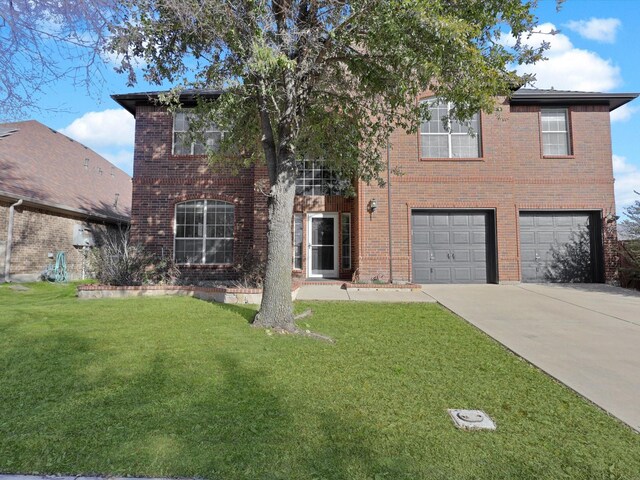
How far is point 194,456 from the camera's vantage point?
2.67 meters

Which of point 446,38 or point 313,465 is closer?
point 313,465

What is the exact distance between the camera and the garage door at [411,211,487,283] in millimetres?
11914

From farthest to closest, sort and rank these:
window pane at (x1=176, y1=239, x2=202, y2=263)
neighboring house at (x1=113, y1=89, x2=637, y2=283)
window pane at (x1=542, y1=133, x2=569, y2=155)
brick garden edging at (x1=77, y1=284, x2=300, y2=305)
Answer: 1. window pane at (x1=176, y1=239, x2=202, y2=263)
2. window pane at (x1=542, y1=133, x2=569, y2=155)
3. neighboring house at (x1=113, y1=89, x2=637, y2=283)
4. brick garden edging at (x1=77, y1=284, x2=300, y2=305)

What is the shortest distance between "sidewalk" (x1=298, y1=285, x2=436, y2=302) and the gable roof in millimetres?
7357

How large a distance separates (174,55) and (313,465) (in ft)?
22.8

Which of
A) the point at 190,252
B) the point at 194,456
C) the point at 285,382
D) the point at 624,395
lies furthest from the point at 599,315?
the point at 190,252

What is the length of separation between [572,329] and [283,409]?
5.59m

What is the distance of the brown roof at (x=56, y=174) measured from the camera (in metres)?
13.6

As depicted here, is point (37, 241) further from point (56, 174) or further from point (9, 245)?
point (56, 174)

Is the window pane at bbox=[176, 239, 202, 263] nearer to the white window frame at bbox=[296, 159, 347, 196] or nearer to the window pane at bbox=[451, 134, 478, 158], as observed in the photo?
the white window frame at bbox=[296, 159, 347, 196]

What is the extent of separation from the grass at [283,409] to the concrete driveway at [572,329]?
360 millimetres

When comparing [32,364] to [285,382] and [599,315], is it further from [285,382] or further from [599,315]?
[599,315]

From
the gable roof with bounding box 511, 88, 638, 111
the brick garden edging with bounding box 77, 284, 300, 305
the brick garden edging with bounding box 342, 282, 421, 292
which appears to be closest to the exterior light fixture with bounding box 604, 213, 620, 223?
the gable roof with bounding box 511, 88, 638, 111

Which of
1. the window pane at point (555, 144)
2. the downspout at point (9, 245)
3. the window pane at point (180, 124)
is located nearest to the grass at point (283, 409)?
the downspout at point (9, 245)
